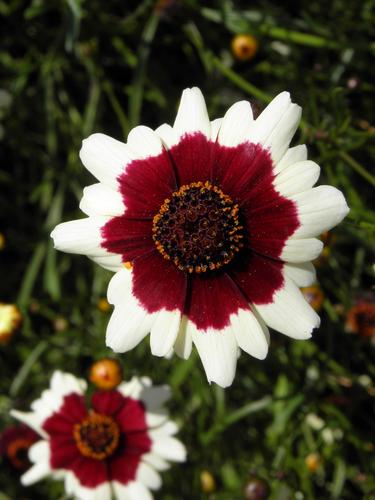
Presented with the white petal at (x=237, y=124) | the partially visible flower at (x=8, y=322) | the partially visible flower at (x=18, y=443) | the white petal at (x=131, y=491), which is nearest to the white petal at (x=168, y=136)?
the white petal at (x=237, y=124)

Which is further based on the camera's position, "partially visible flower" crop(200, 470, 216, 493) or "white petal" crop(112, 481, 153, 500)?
"partially visible flower" crop(200, 470, 216, 493)

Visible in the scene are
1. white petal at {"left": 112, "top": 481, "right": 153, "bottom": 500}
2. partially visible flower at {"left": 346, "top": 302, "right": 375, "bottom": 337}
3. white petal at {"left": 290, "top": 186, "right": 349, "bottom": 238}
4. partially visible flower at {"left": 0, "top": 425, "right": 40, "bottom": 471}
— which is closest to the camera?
white petal at {"left": 290, "top": 186, "right": 349, "bottom": 238}

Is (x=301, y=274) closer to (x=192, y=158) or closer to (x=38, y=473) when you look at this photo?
(x=192, y=158)

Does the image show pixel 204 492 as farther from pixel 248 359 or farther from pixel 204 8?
pixel 204 8

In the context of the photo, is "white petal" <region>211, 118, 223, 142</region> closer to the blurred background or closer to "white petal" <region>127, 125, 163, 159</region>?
"white petal" <region>127, 125, 163, 159</region>

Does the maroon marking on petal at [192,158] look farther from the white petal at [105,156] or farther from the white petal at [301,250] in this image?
the white petal at [301,250]

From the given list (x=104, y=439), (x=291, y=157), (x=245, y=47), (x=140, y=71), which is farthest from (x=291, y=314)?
(x=140, y=71)

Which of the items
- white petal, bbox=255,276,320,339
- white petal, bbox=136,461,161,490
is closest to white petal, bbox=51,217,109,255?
white petal, bbox=255,276,320,339
